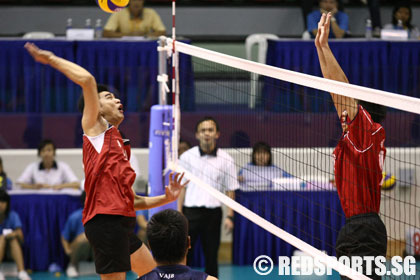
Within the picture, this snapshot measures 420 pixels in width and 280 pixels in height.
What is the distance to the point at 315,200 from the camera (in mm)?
8625

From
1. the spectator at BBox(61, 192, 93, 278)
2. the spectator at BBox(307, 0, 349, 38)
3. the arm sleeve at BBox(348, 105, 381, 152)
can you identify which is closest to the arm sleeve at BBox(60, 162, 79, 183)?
the spectator at BBox(61, 192, 93, 278)

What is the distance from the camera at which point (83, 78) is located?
4375 mm

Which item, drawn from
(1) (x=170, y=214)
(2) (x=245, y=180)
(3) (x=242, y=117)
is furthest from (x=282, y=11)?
(1) (x=170, y=214)

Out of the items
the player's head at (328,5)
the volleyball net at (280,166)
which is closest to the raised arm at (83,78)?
the volleyball net at (280,166)

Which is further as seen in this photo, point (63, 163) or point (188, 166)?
point (63, 163)

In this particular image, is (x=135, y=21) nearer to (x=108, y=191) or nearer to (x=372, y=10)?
(x=372, y=10)

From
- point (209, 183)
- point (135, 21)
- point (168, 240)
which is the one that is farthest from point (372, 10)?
point (168, 240)

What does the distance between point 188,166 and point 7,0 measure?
6.84 m

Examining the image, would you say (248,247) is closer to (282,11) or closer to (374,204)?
(374,204)

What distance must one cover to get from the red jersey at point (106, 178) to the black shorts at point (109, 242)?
6 centimetres

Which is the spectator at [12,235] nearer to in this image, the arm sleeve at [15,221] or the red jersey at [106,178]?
the arm sleeve at [15,221]

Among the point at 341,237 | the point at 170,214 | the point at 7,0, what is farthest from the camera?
the point at 7,0

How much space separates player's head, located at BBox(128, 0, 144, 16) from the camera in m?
10.9

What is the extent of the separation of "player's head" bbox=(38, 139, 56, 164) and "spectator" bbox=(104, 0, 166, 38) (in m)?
2.40
